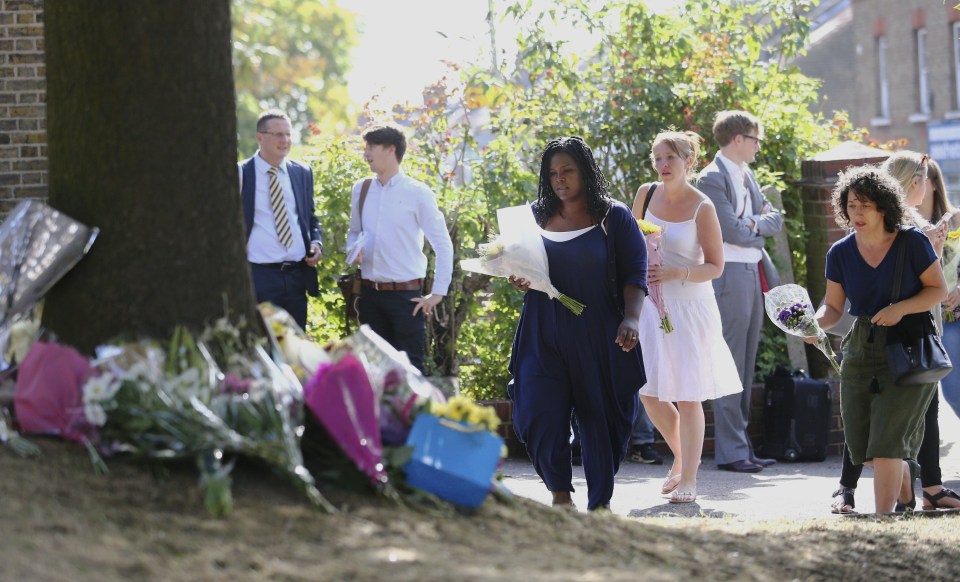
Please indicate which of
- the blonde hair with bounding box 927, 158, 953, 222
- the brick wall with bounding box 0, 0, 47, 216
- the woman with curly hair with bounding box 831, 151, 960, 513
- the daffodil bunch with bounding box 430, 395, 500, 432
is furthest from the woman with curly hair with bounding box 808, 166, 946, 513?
the brick wall with bounding box 0, 0, 47, 216

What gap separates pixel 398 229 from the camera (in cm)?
893

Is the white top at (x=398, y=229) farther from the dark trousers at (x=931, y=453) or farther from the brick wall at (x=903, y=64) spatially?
the brick wall at (x=903, y=64)

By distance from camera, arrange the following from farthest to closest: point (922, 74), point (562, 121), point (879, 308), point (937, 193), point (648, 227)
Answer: point (922, 74) < point (562, 121) < point (937, 193) < point (648, 227) < point (879, 308)

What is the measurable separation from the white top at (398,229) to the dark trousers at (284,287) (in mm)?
411

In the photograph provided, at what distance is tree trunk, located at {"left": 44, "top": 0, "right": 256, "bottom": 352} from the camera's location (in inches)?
192

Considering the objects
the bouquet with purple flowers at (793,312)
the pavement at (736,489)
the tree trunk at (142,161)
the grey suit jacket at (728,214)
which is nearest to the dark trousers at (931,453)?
the pavement at (736,489)

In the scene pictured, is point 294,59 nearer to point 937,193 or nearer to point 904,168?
point 937,193

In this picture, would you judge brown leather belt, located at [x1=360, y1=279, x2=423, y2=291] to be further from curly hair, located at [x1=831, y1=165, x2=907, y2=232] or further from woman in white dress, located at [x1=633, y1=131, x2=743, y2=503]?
curly hair, located at [x1=831, y1=165, x2=907, y2=232]

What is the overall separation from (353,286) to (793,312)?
2999mm

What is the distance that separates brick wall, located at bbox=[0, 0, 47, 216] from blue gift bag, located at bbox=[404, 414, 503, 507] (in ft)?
16.6

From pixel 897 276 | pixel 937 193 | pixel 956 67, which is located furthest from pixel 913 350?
→ pixel 956 67

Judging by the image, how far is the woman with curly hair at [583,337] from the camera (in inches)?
265

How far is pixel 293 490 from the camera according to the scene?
4.49 m

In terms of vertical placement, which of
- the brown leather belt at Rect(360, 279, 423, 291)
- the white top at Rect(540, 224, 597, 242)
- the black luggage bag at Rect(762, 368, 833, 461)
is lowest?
the black luggage bag at Rect(762, 368, 833, 461)
